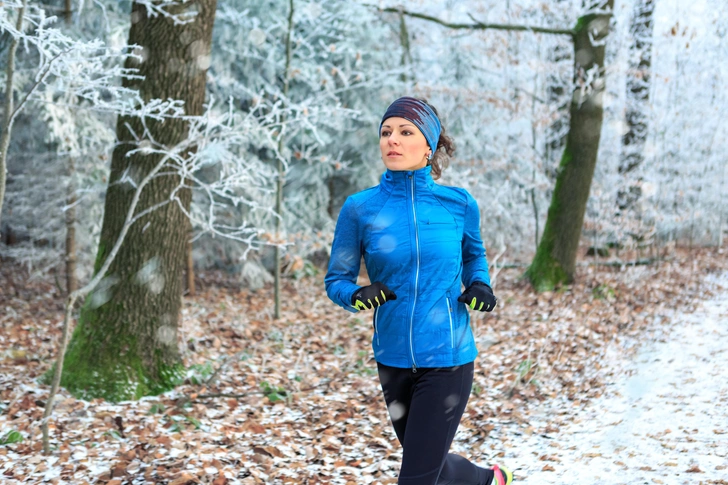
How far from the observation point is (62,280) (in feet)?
44.2

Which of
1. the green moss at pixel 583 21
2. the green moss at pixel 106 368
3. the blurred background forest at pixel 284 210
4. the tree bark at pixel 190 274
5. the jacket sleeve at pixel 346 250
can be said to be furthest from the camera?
the tree bark at pixel 190 274

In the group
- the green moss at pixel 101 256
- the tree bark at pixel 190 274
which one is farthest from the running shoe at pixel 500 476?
the tree bark at pixel 190 274

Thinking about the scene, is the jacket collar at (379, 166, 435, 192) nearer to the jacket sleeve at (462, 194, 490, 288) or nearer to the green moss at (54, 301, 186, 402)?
the jacket sleeve at (462, 194, 490, 288)

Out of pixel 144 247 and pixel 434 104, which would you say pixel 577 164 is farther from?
pixel 144 247

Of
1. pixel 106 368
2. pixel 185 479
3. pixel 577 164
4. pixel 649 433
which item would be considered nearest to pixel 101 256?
pixel 106 368

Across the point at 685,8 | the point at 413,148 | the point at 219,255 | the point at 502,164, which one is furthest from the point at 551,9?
the point at 413,148

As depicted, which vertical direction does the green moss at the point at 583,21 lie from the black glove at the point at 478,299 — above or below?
above

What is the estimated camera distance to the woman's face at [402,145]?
112 inches

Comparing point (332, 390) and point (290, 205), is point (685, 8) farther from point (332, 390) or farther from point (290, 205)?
point (332, 390)

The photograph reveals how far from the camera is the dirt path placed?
4.36 metres

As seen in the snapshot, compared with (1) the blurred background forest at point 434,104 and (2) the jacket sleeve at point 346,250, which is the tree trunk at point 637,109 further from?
(2) the jacket sleeve at point 346,250

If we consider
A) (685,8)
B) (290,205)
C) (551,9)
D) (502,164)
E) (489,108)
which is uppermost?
(685,8)

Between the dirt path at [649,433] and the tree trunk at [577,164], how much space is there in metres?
3.42

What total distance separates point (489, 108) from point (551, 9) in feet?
12.8
